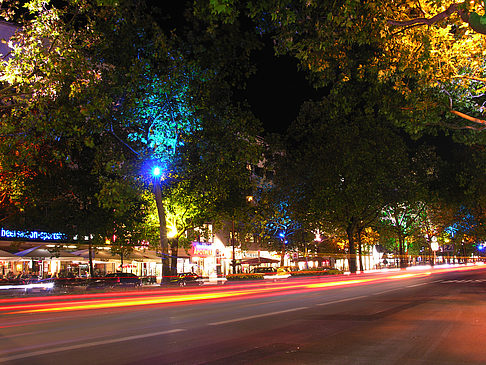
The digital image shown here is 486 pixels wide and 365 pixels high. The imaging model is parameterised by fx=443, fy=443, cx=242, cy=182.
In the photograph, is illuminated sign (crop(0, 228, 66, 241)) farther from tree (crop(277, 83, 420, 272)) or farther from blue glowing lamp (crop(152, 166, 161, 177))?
tree (crop(277, 83, 420, 272))

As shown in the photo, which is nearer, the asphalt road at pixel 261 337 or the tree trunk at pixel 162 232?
the asphalt road at pixel 261 337

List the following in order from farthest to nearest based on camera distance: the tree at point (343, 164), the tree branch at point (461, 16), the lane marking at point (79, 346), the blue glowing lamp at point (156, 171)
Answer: the tree at point (343, 164) < the blue glowing lamp at point (156, 171) < the tree branch at point (461, 16) < the lane marking at point (79, 346)

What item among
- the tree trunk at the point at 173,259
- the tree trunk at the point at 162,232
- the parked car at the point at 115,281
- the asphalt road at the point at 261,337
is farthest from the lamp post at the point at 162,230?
the asphalt road at the point at 261,337

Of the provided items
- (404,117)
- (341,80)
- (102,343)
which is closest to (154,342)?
(102,343)

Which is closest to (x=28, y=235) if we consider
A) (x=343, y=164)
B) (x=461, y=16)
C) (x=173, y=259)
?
(x=173, y=259)

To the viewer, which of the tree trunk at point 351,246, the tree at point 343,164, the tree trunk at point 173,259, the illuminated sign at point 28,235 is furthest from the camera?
the tree trunk at point 351,246

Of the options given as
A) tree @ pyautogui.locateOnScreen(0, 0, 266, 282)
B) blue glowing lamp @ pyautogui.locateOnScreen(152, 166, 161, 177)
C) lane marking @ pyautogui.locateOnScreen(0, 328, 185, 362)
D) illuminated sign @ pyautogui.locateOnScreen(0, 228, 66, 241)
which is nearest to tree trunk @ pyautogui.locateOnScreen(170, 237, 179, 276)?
tree @ pyautogui.locateOnScreen(0, 0, 266, 282)

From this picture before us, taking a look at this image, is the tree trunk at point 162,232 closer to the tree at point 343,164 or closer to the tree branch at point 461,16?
the tree branch at point 461,16

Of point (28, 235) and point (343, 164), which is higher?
point (343, 164)

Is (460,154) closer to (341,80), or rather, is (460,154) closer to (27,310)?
(341,80)

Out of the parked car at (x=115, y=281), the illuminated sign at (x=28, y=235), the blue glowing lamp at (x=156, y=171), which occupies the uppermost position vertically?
the blue glowing lamp at (x=156, y=171)

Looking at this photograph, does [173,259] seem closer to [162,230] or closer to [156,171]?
[162,230]

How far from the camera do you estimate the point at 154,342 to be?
289 inches

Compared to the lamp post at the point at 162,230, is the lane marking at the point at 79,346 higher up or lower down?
lower down
